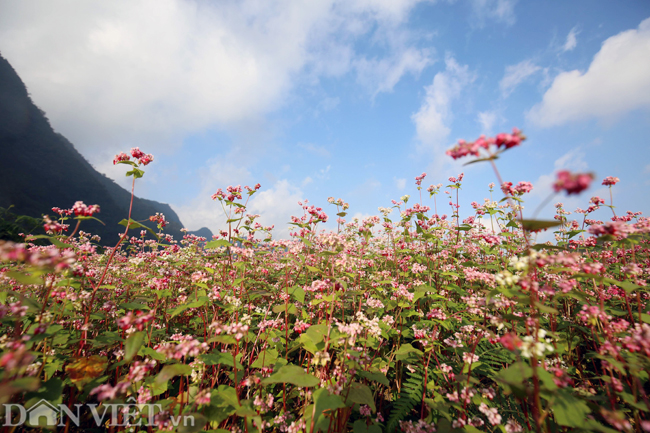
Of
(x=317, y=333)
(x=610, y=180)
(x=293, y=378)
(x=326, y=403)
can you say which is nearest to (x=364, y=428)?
(x=326, y=403)

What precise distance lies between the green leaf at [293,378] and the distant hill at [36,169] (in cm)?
7524

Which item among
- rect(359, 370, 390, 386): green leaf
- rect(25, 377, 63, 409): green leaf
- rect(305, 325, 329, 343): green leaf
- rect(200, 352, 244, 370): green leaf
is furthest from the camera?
rect(305, 325, 329, 343): green leaf

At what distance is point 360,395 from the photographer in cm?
300

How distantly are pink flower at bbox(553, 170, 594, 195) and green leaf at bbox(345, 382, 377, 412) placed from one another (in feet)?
9.89

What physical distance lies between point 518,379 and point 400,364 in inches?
145

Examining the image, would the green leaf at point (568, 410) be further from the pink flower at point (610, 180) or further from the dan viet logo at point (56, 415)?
the pink flower at point (610, 180)

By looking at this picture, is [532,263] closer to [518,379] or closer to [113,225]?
[518,379]

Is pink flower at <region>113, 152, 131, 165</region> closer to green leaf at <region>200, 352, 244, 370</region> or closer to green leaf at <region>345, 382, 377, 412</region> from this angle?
green leaf at <region>200, 352, 244, 370</region>

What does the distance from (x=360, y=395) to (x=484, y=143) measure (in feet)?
11.3

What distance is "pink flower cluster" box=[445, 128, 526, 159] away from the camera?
2.34 metres

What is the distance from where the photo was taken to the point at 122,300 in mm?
6797

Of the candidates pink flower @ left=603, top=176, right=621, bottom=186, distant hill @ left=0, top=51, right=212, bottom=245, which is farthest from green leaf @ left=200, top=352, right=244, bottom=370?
distant hill @ left=0, top=51, right=212, bottom=245

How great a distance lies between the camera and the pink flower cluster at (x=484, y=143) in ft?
7.67

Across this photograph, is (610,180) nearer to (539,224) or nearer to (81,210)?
(539,224)
